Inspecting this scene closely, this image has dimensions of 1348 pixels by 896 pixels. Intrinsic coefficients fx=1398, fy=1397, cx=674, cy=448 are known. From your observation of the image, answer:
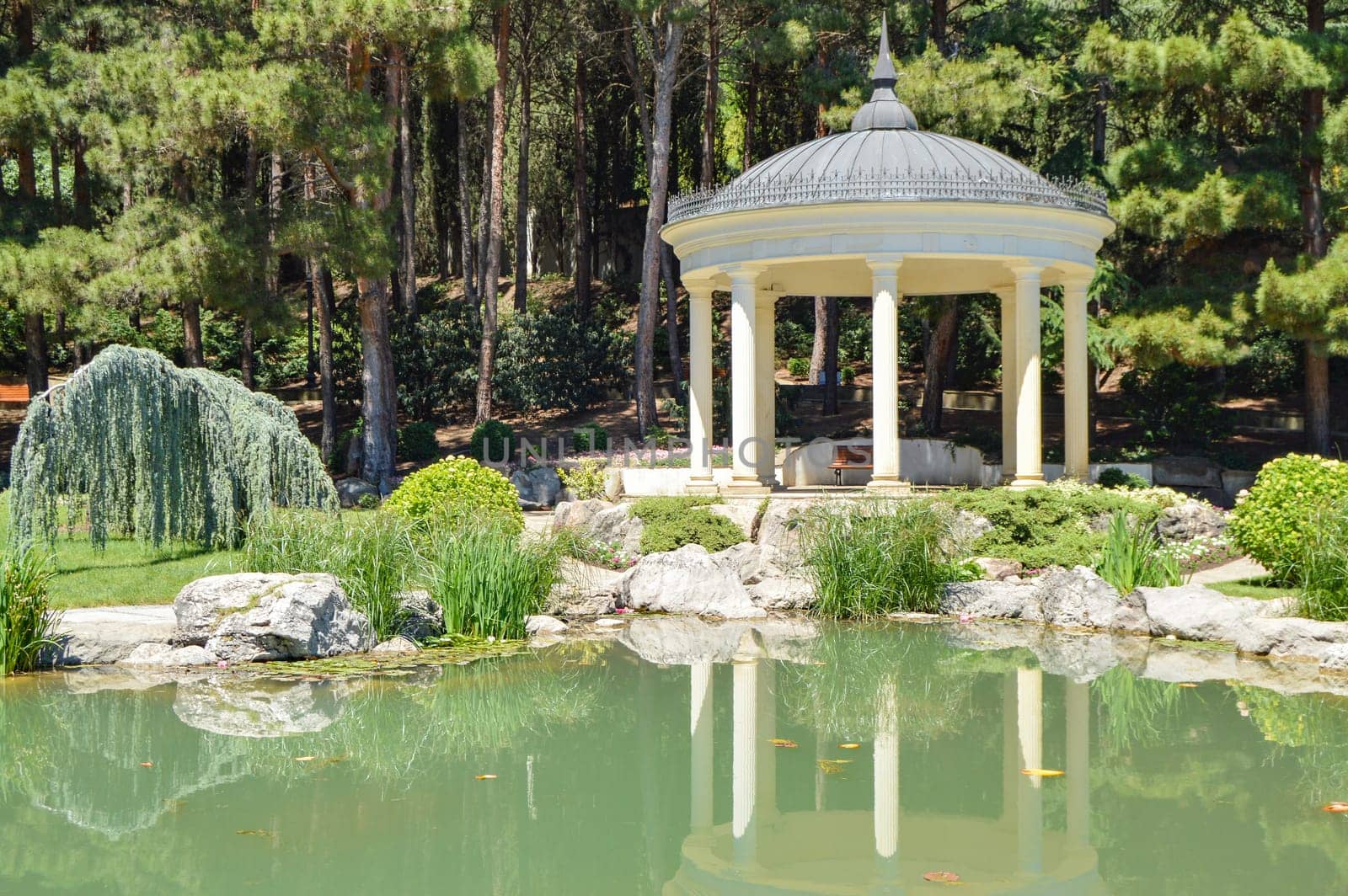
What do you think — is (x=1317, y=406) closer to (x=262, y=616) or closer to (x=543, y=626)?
(x=543, y=626)

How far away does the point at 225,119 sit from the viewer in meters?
27.1

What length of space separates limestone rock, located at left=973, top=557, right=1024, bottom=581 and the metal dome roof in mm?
6265

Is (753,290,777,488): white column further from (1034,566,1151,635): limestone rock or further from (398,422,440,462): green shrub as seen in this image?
(398,422,440,462): green shrub

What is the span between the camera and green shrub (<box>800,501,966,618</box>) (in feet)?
57.2

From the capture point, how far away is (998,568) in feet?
61.8

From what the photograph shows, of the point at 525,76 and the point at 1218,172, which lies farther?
the point at 525,76

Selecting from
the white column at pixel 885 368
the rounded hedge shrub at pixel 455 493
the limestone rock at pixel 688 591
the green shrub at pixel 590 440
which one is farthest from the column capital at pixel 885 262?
the green shrub at pixel 590 440

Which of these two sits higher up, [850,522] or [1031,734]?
[850,522]

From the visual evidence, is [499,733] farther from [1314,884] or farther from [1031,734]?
[1314,884]

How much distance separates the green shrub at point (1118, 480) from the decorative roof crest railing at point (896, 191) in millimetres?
4924

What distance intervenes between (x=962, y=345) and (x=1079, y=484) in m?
20.9

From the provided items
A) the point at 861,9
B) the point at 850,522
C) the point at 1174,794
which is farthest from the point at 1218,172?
the point at 1174,794

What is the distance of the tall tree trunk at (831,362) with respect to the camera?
129 ft

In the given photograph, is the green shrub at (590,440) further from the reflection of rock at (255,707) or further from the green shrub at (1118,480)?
the reflection of rock at (255,707)
